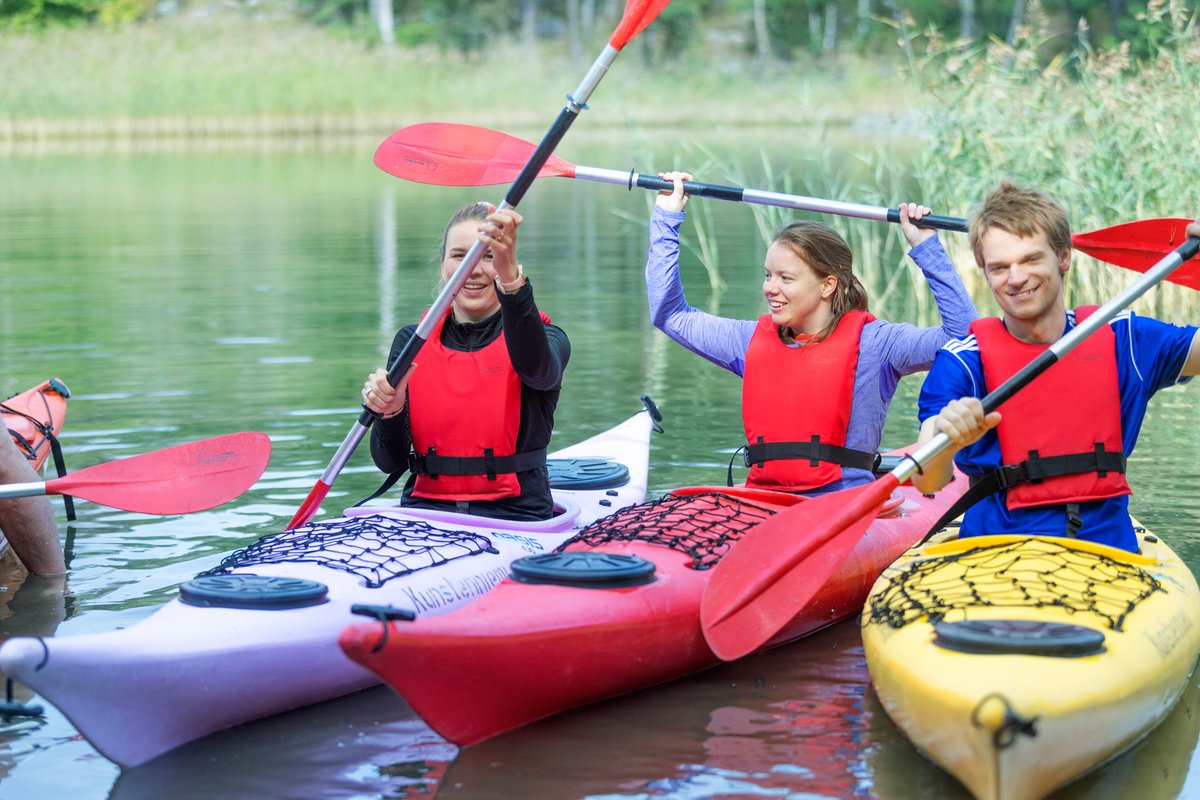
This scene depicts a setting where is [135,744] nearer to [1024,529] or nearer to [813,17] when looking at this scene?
[1024,529]

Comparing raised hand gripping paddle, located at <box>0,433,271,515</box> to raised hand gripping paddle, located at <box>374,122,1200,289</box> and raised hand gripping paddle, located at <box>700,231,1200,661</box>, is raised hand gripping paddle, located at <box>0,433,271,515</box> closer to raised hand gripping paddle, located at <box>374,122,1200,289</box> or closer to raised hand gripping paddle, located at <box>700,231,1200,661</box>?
raised hand gripping paddle, located at <box>374,122,1200,289</box>

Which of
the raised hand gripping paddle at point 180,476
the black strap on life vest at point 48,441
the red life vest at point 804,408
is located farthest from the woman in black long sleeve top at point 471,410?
the black strap on life vest at point 48,441

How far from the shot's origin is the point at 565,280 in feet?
32.7

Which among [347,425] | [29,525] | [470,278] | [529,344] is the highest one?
[470,278]

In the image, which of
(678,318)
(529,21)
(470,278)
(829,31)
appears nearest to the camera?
(470,278)

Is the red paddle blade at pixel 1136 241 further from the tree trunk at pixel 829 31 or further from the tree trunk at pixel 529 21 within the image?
the tree trunk at pixel 829 31

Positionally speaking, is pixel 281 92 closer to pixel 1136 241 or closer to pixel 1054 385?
pixel 1136 241

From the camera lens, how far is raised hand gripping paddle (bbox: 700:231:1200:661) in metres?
3.03

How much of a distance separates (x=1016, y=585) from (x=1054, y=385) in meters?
0.50

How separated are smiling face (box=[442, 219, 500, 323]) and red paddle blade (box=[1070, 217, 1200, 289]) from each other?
1.43 metres

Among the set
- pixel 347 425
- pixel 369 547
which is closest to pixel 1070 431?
pixel 369 547

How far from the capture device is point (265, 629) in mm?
2936

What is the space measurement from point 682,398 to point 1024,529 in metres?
3.31

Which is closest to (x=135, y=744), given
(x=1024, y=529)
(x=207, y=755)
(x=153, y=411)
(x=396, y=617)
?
(x=207, y=755)
